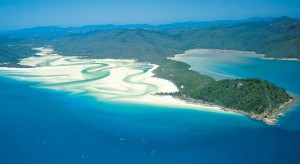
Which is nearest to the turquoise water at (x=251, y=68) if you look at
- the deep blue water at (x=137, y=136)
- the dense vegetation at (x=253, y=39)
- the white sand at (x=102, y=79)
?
the dense vegetation at (x=253, y=39)

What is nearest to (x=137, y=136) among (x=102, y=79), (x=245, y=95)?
(x=245, y=95)

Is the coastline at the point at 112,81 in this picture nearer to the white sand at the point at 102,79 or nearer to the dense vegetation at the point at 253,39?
the white sand at the point at 102,79

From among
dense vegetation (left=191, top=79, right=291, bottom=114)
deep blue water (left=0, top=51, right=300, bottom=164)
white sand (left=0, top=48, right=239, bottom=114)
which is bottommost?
white sand (left=0, top=48, right=239, bottom=114)

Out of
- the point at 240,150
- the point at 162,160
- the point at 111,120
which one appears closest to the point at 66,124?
the point at 111,120

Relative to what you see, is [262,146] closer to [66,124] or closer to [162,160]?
[162,160]

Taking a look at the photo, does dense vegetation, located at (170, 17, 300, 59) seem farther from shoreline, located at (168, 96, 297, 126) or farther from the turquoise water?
shoreline, located at (168, 96, 297, 126)

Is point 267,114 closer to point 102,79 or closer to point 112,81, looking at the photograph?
point 112,81

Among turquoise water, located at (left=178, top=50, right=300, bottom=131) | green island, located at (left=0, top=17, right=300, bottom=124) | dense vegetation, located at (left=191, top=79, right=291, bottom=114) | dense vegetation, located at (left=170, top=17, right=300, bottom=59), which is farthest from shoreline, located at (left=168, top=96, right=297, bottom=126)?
dense vegetation, located at (left=170, top=17, right=300, bottom=59)
